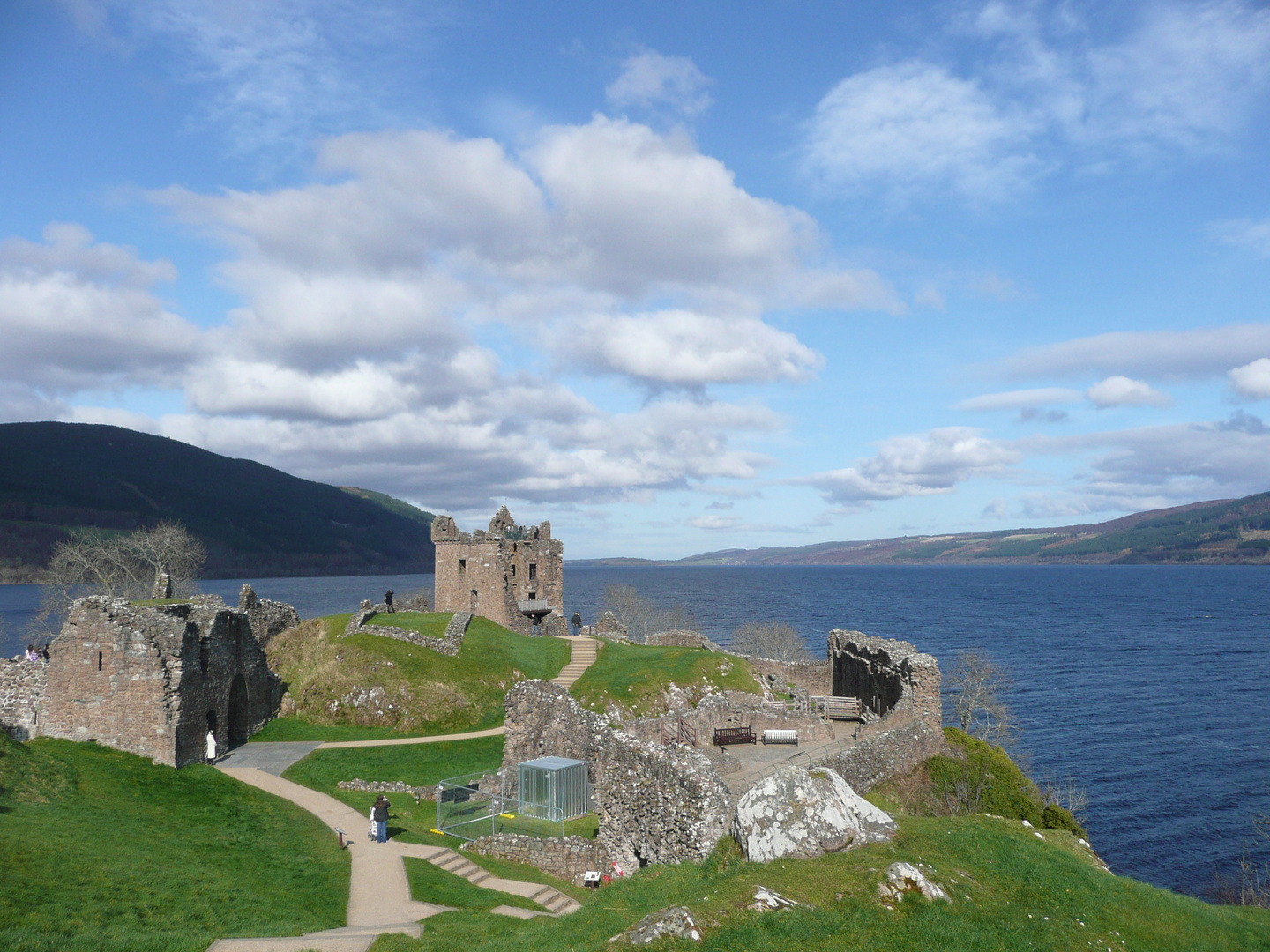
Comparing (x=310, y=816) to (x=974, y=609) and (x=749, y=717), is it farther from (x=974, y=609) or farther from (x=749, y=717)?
(x=974, y=609)

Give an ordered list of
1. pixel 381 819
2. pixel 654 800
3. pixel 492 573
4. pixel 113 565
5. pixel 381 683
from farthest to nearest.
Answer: pixel 113 565
pixel 492 573
pixel 381 683
pixel 381 819
pixel 654 800

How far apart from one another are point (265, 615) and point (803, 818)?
38.5 m

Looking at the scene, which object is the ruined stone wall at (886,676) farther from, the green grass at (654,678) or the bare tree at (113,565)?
the bare tree at (113,565)

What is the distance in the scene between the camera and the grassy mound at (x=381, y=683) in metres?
36.1

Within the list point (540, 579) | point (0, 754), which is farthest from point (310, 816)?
point (540, 579)

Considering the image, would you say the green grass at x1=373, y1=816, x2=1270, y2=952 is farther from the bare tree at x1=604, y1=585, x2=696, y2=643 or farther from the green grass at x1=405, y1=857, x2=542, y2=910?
the bare tree at x1=604, y1=585, x2=696, y2=643

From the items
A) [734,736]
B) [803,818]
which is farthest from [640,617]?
[803,818]

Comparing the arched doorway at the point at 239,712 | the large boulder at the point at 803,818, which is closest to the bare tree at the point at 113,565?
the arched doorway at the point at 239,712

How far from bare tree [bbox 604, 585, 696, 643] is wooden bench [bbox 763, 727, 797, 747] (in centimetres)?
6573

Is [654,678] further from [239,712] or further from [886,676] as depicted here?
[239,712]

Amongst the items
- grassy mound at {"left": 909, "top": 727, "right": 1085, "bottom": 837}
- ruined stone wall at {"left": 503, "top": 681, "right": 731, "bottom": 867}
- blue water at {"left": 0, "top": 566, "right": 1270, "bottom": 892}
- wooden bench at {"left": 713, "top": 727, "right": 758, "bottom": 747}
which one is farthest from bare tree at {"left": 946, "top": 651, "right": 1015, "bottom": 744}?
ruined stone wall at {"left": 503, "top": 681, "right": 731, "bottom": 867}

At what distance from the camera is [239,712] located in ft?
110

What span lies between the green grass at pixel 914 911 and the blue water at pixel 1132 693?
26802 mm

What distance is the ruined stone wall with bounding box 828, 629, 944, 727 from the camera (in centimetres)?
3039
